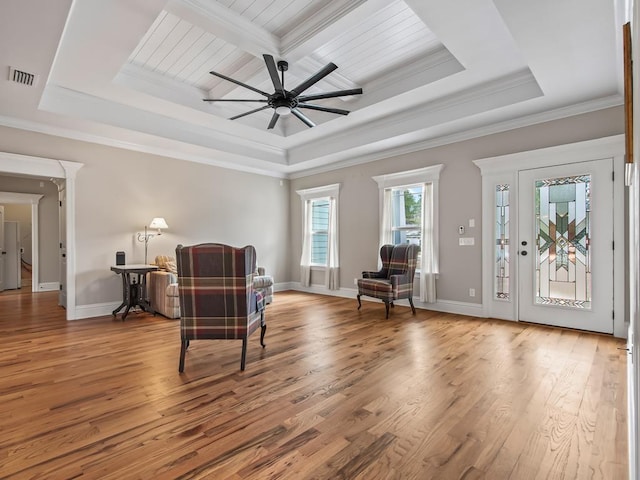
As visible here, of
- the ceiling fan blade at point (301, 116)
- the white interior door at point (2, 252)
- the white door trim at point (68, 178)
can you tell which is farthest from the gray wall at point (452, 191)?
the white interior door at point (2, 252)

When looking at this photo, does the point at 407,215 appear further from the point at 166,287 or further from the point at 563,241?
the point at 166,287

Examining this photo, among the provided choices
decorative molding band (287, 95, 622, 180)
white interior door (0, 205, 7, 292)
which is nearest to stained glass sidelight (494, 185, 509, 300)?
decorative molding band (287, 95, 622, 180)

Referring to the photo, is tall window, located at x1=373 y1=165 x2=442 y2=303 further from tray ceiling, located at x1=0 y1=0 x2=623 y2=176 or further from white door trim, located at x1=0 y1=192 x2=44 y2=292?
white door trim, located at x1=0 y1=192 x2=44 y2=292

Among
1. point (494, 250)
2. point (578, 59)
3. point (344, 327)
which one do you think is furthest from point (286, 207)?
point (578, 59)

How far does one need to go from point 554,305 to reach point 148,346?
490 centimetres

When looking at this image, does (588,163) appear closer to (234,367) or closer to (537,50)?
(537,50)

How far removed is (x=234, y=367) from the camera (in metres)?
2.90

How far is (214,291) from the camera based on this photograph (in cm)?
281

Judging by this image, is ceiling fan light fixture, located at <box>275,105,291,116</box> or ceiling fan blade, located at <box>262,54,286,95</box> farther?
ceiling fan light fixture, located at <box>275,105,291,116</box>

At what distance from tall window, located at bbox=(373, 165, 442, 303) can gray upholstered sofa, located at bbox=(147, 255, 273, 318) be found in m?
2.28

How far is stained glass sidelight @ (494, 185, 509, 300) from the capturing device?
4.58 meters

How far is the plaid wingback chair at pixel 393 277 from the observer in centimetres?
485

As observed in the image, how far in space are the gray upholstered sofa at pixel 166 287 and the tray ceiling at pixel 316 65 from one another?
201 centimetres

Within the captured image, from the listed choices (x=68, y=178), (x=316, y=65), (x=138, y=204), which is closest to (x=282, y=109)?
(x=316, y=65)
